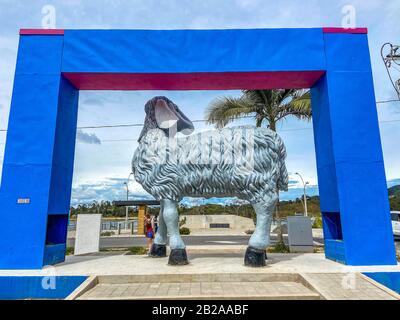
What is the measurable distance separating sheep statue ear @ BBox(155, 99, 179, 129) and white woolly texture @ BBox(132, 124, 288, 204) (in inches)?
20.4

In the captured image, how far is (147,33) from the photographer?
6934mm

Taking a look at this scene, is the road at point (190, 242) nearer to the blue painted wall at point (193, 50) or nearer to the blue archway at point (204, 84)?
the blue archway at point (204, 84)

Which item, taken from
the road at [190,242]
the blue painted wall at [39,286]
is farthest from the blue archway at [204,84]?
the road at [190,242]

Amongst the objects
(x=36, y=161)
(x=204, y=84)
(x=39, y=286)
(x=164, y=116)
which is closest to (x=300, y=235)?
(x=204, y=84)

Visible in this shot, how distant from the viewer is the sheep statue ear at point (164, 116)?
6907 millimetres

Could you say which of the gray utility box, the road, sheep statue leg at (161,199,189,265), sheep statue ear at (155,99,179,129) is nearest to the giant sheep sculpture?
sheep statue leg at (161,199,189,265)

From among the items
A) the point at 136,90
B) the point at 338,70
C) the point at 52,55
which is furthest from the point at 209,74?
the point at 52,55

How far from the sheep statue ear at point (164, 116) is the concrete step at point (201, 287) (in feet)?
11.1

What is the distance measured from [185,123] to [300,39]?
3.39 meters

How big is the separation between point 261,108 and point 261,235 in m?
5.67

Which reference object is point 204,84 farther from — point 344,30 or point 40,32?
point 40,32

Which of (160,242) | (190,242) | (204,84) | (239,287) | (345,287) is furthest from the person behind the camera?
(190,242)

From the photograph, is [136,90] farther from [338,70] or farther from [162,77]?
[338,70]

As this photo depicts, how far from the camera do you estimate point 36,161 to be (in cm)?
629
